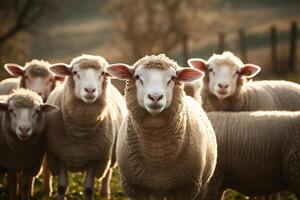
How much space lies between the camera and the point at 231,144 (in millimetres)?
6289

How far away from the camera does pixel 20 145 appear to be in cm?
689

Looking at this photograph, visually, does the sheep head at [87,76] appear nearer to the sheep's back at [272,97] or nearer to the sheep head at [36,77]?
the sheep head at [36,77]

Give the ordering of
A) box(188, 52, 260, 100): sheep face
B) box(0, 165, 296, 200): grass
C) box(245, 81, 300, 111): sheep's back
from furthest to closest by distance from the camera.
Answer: box(245, 81, 300, 111): sheep's back, box(188, 52, 260, 100): sheep face, box(0, 165, 296, 200): grass

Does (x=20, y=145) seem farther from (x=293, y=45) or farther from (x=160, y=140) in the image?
(x=293, y=45)

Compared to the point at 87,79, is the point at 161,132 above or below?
below

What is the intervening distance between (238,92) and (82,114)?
2345mm

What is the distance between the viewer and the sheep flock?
5.19 meters

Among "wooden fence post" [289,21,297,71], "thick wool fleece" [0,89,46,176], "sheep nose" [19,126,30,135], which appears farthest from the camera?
"wooden fence post" [289,21,297,71]

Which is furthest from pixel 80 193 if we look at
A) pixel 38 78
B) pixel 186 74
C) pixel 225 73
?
pixel 186 74

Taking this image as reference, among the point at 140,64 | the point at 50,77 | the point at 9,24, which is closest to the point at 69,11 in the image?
the point at 9,24

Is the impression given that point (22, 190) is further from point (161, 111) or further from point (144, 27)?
point (144, 27)

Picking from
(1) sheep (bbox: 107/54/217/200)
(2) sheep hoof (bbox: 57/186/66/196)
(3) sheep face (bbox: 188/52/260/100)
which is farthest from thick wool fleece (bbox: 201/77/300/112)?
(1) sheep (bbox: 107/54/217/200)

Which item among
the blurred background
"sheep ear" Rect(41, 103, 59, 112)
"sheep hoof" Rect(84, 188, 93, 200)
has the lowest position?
"sheep hoof" Rect(84, 188, 93, 200)

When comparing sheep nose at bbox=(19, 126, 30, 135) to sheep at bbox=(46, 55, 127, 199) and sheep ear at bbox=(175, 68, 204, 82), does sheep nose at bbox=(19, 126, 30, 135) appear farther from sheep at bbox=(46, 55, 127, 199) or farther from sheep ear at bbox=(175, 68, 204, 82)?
sheep ear at bbox=(175, 68, 204, 82)
